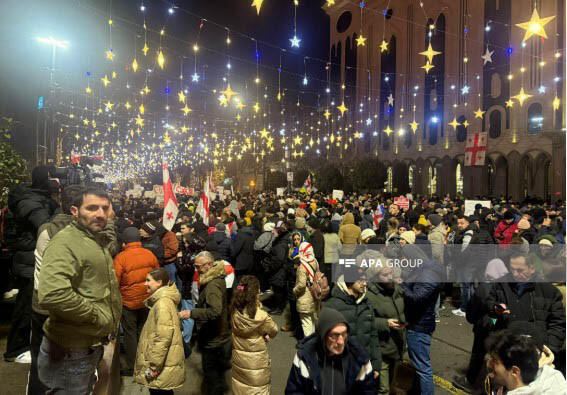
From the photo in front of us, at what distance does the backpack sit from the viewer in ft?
21.2

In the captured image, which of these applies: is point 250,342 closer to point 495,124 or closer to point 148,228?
point 148,228

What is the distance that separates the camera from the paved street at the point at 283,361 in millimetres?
5371

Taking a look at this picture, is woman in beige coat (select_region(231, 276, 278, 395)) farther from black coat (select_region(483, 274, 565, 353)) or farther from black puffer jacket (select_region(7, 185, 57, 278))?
black puffer jacket (select_region(7, 185, 57, 278))

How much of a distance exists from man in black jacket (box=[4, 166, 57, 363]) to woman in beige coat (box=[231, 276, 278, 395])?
2.68 m

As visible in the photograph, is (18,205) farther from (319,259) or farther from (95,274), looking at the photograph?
(319,259)

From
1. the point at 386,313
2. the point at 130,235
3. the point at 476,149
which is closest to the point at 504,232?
the point at 386,313

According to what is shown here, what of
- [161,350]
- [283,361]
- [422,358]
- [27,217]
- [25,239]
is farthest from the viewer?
[283,361]

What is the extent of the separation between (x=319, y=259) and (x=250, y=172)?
5701 cm

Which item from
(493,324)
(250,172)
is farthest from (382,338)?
(250,172)

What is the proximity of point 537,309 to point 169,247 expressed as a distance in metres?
5.67

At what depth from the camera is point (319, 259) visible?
30.5ft

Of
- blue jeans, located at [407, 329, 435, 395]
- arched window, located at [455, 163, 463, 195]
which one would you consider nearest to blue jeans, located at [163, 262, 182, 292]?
blue jeans, located at [407, 329, 435, 395]

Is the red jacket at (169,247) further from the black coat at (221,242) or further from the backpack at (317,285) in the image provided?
the backpack at (317,285)

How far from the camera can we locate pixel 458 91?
119 feet
